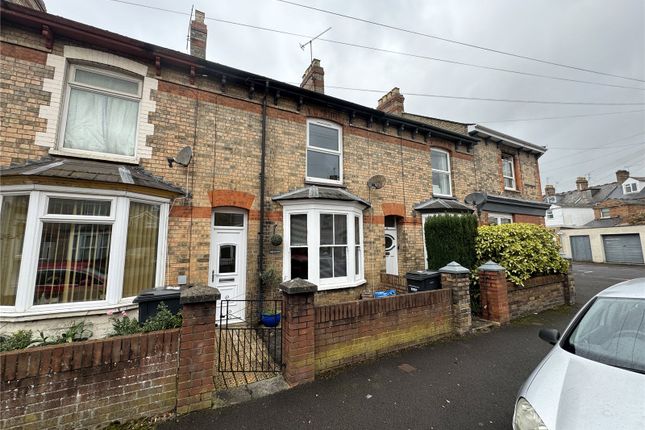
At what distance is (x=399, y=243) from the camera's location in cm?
881

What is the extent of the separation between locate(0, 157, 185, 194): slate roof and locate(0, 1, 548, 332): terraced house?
36 mm

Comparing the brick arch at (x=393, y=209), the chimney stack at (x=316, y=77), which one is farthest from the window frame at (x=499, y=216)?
the chimney stack at (x=316, y=77)

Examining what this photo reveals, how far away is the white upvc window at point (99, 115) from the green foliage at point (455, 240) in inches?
291

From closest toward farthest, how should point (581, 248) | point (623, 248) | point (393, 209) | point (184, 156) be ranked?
point (184, 156)
point (393, 209)
point (623, 248)
point (581, 248)

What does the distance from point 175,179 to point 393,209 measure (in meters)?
6.25

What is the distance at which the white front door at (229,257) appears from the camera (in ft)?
20.1

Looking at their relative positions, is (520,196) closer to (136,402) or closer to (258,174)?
(258,174)

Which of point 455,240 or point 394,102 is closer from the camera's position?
point 455,240

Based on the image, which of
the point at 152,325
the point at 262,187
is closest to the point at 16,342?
the point at 152,325

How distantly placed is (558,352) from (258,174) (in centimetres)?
609

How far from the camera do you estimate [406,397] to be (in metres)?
3.34

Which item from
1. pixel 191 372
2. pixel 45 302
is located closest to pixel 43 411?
pixel 191 372

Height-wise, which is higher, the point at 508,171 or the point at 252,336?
the point at 508,171

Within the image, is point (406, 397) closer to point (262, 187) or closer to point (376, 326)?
point (376, 326)
